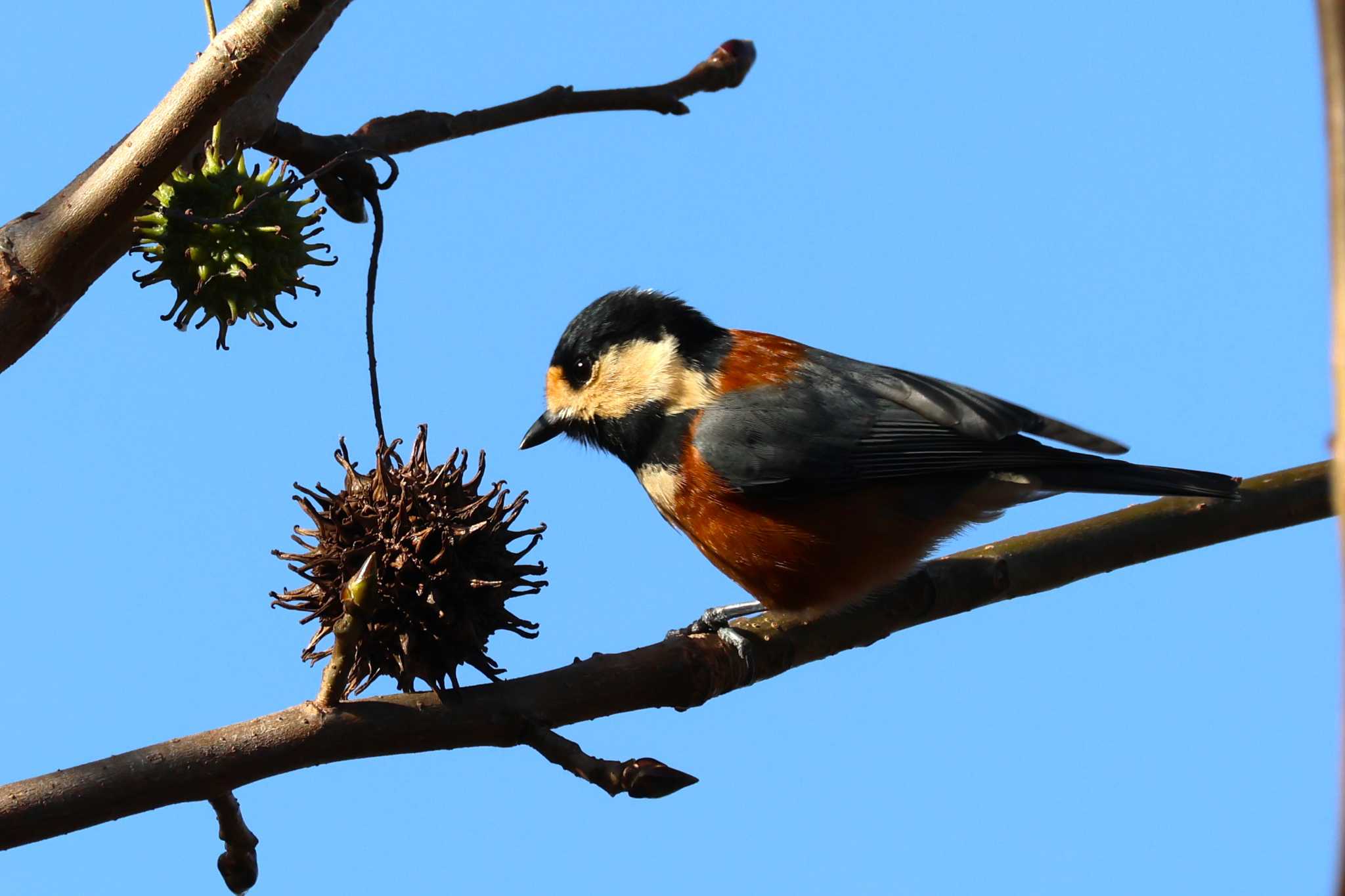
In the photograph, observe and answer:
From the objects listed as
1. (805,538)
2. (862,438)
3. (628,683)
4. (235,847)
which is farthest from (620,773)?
(862,438)

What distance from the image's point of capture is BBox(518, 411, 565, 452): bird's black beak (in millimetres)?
4473

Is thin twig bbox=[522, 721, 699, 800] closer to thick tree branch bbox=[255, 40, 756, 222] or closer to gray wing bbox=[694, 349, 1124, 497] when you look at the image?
thick tree branch bbox=[255, 40, 756, 222]

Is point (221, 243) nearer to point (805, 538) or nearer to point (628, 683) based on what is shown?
point (628, 683)

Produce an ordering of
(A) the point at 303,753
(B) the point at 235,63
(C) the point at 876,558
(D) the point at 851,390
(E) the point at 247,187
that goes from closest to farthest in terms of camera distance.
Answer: (B) the point at 235,63, (A) the point at 303,753, (E) the point at 247,187, (C) the point at 876,558, (D) the point at 851,390

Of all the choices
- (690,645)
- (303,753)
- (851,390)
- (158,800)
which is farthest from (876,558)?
(158,800)

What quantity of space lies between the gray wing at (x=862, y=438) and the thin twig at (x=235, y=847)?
204 centimetres

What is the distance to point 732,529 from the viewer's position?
14.1 ft

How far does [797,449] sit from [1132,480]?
1074mm

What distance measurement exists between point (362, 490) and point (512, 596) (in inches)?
16.4

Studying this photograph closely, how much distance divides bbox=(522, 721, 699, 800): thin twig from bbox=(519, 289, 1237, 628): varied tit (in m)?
1.57

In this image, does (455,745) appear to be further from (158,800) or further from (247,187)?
(247,187)

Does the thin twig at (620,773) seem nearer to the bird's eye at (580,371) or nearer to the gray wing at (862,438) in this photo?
the gray wing at (862,438)

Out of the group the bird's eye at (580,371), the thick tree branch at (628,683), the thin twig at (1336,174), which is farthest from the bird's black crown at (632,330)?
the thin twig at (1336,174)

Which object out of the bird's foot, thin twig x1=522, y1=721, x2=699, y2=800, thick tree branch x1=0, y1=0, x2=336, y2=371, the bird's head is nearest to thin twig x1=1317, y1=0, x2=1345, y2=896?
thin twig x1=522, y1=721, x2=699, y2=800
